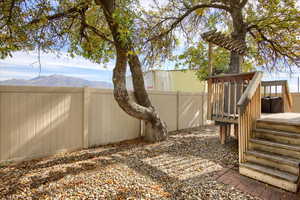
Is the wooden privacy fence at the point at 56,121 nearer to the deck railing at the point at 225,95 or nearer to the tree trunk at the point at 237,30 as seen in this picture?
the deck railing at the point at 225,95

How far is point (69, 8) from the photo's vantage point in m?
4.26

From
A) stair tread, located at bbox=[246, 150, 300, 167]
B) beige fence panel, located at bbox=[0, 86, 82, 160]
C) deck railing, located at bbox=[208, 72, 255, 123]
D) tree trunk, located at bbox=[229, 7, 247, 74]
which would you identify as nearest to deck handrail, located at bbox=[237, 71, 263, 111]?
deck railing, located at bbox=[208, 72, 255, 123]

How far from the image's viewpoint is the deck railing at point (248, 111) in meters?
2.91

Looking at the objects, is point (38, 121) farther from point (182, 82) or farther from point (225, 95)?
point (182, 82)

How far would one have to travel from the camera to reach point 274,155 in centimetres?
275

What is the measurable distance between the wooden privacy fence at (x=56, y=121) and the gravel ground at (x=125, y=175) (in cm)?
30

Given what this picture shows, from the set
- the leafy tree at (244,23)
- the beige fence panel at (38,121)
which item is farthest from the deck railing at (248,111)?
the beige fence panel at (38,121)

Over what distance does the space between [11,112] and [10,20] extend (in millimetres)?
1823

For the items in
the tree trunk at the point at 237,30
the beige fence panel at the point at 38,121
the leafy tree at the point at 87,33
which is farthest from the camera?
the tree trunk at the point at 237,30

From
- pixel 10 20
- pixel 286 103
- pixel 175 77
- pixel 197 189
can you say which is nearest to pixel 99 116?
pixel 10 20

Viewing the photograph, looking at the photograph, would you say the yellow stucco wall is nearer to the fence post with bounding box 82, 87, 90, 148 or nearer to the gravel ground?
the fence post with bounding box 82, 87, 90, 148

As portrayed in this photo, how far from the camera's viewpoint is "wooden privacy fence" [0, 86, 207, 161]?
3203mm

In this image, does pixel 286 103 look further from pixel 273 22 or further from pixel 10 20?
pixel 10 20

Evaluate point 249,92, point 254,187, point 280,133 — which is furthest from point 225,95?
point 254,187
